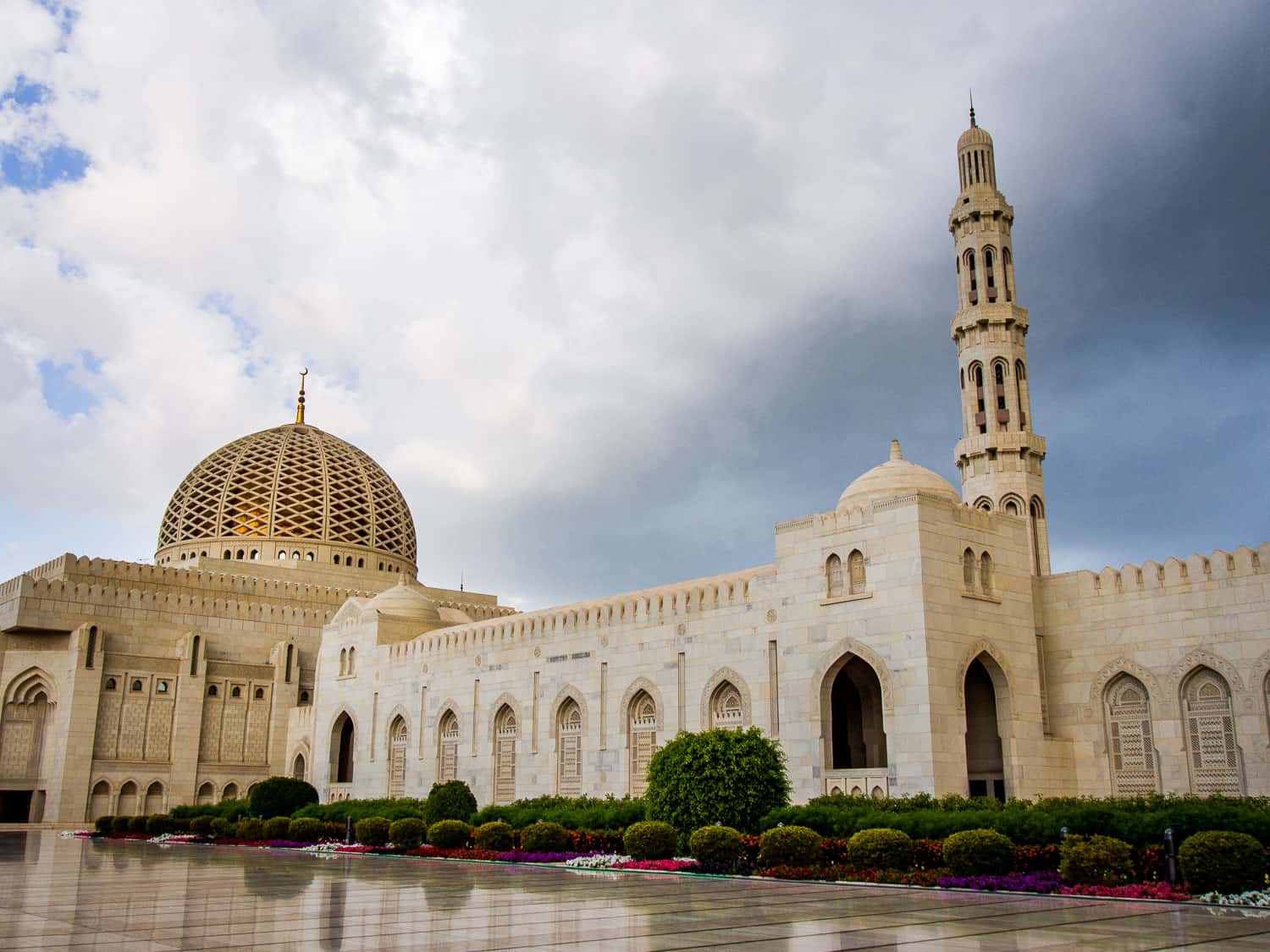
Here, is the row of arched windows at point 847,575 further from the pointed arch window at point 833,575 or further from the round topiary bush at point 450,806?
the round topiary bush at point 450,806

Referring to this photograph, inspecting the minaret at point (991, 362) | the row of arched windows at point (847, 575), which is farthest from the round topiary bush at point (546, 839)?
the minaret at point (991, 362)

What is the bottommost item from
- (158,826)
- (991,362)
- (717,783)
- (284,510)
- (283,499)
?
(158,826)

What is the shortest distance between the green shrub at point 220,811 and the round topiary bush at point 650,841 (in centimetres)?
1647

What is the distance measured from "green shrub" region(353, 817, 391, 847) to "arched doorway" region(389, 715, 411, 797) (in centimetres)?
1276

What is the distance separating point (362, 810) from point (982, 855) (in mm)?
17954

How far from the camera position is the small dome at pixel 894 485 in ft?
81.0

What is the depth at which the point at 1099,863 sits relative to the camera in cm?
1309

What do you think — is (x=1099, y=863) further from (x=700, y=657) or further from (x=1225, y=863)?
(x=700, y=657)

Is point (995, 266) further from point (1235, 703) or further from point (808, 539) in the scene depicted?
point (1235, 703)

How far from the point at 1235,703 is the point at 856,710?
8162 millimetres

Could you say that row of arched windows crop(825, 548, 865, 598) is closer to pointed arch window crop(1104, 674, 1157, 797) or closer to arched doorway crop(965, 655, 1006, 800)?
arched doorway crop(965, 655, 1006, 800)

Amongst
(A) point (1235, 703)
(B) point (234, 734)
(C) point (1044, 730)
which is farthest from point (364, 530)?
(A) point (1235, 703)

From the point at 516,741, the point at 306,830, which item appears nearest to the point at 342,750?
the point at 516,741

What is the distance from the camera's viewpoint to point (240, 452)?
1938 inches
